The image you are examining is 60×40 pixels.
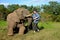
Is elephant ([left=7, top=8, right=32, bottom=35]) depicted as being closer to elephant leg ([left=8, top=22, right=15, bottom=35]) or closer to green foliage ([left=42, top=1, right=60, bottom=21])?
elephant leg ([left=8, top=22, right=15, bottom=35])

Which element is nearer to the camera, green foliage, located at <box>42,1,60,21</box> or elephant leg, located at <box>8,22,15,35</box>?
elephant leg, located at <box>8,22,15,35</box>

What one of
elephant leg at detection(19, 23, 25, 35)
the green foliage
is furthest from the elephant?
the green foliage

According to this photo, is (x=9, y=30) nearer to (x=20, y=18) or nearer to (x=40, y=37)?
(x=20, y=18)

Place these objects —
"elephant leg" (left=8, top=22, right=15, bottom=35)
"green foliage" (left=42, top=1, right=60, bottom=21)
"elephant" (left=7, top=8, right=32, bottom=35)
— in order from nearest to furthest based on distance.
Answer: "elephant leg" (left=8, top=22, right=15, bottom=35) < "elephant" (left=7, top=8, right=32, bottom=35) < "green foliage" (left=42, top=1, right=60, bottom=21)

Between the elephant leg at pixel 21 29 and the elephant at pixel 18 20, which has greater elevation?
the elephant at pixel 18 20

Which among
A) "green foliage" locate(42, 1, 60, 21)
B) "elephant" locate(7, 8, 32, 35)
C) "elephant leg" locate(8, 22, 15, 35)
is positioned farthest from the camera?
"green foliage" locate(42, 1, 60, 21)

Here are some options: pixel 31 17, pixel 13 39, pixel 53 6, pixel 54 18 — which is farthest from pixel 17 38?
pixel 53 6

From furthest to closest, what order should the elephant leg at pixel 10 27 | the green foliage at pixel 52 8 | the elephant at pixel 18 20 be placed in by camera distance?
1. the green foliage at pixel 52 8
2. the elephant at pixel 18 20
3. the elephant leg at pixel 10 27

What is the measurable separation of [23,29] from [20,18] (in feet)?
2.30

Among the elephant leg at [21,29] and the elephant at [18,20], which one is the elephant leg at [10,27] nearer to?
the elephant at [18,20]

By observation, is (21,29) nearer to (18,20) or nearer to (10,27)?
(18,20)

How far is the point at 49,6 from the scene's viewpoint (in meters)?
53.0

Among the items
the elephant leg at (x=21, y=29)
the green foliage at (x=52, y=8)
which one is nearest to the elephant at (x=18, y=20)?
the elephant leg at (x=21, y=29)

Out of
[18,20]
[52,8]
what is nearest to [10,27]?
[18,20]
